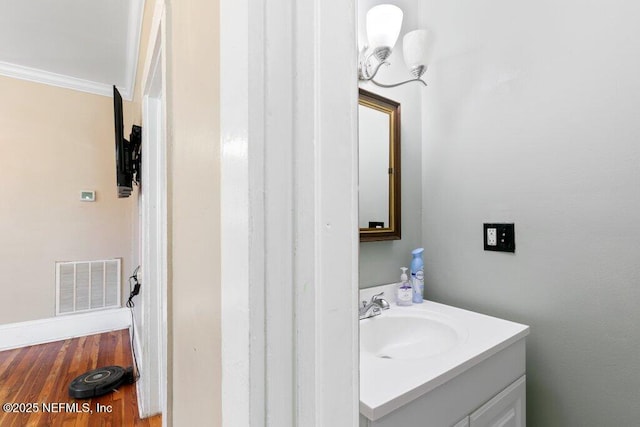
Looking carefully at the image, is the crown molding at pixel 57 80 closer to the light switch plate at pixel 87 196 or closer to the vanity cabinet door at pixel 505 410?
the light switch plate at pixel 87 196

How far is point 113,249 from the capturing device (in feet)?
9.37

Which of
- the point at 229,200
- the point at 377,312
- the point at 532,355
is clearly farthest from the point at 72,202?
the point at 532,355

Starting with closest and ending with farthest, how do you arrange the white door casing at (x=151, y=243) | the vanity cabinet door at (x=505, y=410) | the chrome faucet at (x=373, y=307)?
the vanity cabinet door at (x=505, y=410), the chrome faucet at (x=373, y=307), the white door casing at (x=151, y=243)

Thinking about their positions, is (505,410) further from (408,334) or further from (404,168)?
(404,168)

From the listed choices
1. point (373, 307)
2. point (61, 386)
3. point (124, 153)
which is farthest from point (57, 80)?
point (373, 307)

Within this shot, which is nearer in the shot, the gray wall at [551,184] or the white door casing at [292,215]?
the white door casing at [292,215]

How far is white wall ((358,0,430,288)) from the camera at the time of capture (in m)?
1.27

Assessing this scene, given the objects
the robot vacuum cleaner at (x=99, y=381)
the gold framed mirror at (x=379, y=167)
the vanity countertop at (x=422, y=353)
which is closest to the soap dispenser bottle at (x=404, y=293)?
the vanity countertop at (x=422, y=353)

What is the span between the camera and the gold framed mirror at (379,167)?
49.1 inches

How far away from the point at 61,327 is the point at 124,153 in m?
1.95

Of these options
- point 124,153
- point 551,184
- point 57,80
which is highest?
point 57,80

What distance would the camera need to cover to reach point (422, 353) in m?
1.03

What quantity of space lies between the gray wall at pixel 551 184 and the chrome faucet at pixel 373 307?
0.37 metres

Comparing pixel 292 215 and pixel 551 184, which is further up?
pixel 551 184
